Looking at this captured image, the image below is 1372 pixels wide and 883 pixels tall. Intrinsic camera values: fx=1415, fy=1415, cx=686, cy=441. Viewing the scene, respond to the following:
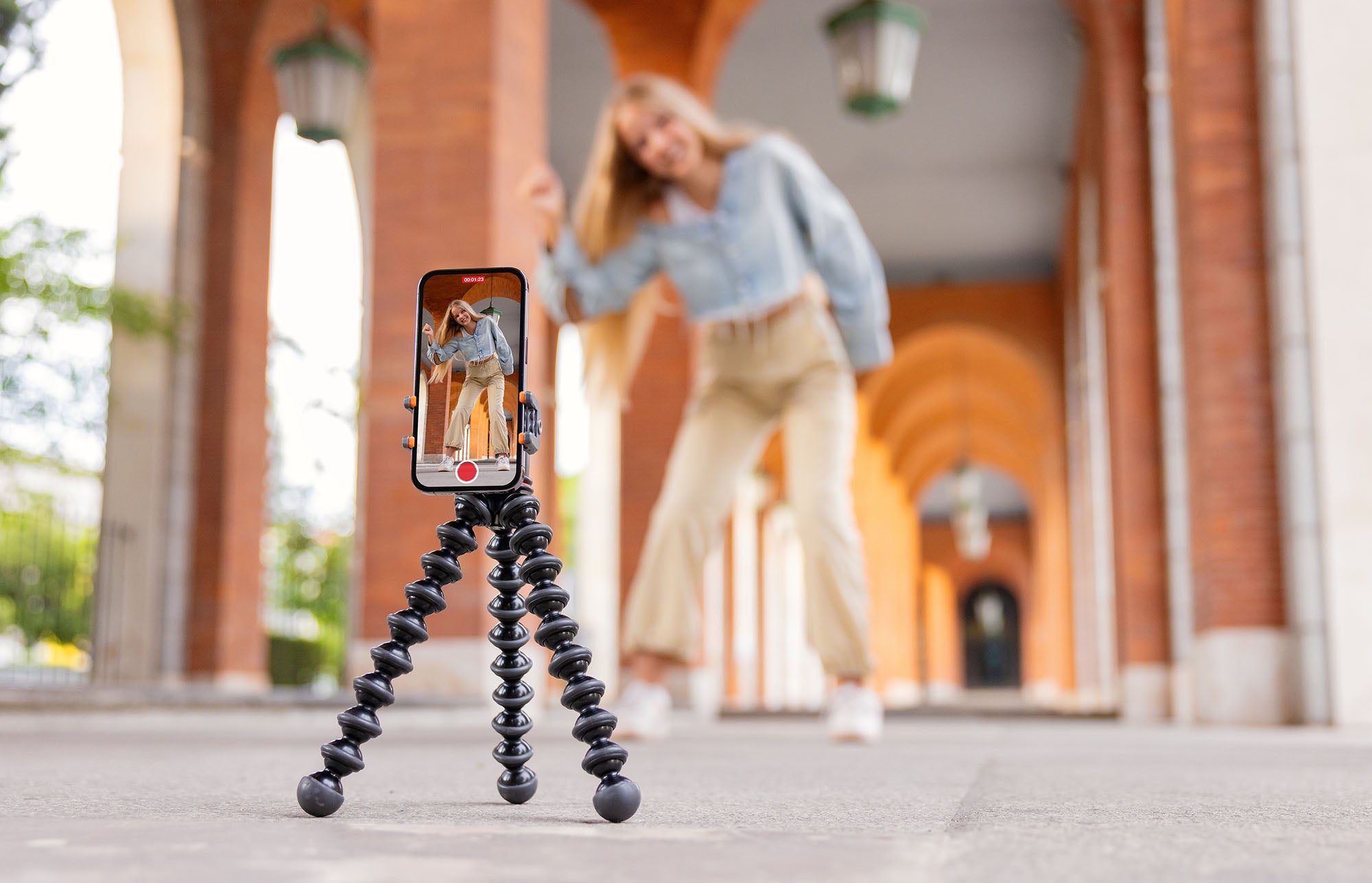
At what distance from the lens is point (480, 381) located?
64.8 inches

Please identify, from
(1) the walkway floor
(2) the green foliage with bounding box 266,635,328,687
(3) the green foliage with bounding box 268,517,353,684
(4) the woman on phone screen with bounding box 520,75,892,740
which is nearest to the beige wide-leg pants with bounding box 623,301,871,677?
(4) the woman on phone screen with bounding box 520,75,892,740

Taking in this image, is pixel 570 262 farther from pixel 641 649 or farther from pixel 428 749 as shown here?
pixel 428 749

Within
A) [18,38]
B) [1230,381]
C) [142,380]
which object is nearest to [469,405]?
[18,38]

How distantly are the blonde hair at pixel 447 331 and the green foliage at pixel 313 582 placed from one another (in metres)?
17.4

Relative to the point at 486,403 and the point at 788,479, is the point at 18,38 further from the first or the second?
the point at 486,403

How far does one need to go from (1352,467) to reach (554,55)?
10.0m

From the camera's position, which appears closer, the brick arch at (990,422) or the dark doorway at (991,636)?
the brick arch at (990,422)

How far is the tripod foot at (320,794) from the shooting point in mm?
1620

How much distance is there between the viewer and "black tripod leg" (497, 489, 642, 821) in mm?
1627

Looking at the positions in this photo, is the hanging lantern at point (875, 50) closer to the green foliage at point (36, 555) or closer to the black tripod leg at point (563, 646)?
the black tripod leg at point (563, 646)

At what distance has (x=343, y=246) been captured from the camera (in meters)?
16.1

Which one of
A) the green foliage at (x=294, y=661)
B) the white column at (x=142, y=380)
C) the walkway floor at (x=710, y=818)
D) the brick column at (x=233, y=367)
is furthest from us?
the green foliage at (x=294, y=661)

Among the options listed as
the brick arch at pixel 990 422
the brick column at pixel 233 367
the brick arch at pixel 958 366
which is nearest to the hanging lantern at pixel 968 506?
the brick arch at pixel 990 422

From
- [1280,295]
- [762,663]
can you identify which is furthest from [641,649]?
[762,663]
